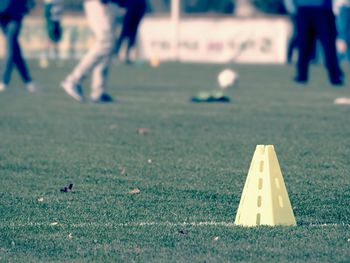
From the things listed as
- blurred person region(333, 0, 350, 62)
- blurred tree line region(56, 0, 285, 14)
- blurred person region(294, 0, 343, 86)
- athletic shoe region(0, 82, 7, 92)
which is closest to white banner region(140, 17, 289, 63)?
blurred person region(333, 0, 350, 62)

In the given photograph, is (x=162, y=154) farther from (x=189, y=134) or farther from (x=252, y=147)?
(x=189, y=134)

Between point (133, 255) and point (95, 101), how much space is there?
10254mm

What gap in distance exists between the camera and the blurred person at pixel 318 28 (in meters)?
18.4

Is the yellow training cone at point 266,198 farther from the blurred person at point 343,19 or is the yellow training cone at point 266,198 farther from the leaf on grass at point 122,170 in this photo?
the blurred person at point 343,19

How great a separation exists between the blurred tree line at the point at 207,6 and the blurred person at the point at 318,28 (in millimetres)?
30353

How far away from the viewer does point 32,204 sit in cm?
657

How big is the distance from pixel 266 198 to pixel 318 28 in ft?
43.5

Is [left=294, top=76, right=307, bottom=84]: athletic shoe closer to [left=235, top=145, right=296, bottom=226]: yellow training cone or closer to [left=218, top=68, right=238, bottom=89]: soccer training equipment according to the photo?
[left=218, top=68, right=238, bottom=89]: soccer training equipment

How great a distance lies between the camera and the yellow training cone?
561 centimetres

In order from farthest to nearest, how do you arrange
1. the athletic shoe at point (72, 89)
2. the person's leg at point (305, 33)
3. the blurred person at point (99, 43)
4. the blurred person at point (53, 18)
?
the person's leg at point (305, 33)
the blurred person at point (53, 18)
the athletic shoe at point (72, 89)
the blurred person at point (99, 43)

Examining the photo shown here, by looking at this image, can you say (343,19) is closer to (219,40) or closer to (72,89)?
(219,40)

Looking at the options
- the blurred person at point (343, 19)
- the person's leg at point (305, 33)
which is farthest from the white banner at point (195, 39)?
the person's leg at point (305, 33)

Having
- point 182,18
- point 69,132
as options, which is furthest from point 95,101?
point 182,18

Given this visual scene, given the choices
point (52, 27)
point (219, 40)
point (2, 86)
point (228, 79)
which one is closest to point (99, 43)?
point (52, 27)
